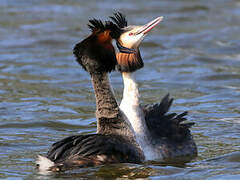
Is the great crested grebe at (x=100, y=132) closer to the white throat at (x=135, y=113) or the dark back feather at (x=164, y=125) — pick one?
the white throat at (x=135, y=113)

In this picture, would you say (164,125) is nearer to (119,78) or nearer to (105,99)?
(105,99)

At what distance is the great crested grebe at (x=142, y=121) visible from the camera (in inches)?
389

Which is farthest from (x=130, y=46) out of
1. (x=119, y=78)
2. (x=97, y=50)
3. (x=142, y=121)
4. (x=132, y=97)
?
(x=119, y=78)

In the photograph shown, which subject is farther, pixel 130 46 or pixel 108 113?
pixel 130 46

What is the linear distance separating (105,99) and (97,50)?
71 cm

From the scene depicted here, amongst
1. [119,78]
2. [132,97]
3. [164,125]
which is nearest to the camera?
[132,97]

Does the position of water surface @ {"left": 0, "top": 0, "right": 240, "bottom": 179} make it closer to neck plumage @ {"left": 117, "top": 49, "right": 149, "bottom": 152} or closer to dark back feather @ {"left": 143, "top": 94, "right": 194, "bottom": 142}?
dark back feather @ {"left": 143, "top": 94, "right": 194, "bottom": 142}

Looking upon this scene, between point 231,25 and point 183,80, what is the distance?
18.3ft

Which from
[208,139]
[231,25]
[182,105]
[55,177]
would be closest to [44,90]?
[182,105]

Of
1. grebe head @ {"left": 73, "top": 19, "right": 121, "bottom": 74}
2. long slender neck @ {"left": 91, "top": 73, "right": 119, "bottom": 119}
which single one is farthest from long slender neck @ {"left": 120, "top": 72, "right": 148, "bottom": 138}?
grebe head @ {"left": 73, "top": 19, "right": 121, "bottom": 74}

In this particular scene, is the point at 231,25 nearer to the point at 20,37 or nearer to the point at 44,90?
the point at 20,37

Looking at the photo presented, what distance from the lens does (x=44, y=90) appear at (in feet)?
49.1

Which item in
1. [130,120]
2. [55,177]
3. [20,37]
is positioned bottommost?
[55,177]

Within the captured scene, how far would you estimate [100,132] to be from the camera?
9.52m
